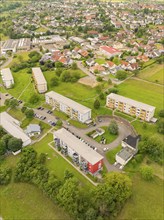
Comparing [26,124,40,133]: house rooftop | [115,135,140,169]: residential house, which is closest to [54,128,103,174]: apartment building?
[115,135,140,169]: residential house

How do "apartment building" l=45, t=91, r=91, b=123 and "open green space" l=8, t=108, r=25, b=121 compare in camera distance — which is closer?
"apartment building" l=45, t=91, r=91, b=123

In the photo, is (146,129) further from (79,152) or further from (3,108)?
(3,108)

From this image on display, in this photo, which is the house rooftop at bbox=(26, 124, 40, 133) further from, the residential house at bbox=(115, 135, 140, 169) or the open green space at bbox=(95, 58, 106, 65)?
the open green space at bbox=(95, 58, 106, 65)

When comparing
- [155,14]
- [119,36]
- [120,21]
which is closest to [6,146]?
[119,36]

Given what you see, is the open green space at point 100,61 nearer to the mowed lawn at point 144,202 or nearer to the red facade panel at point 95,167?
the red facade panel at point 95,167

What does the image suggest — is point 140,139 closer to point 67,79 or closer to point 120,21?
point 67,79

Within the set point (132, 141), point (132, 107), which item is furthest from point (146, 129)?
point (132, 141)
